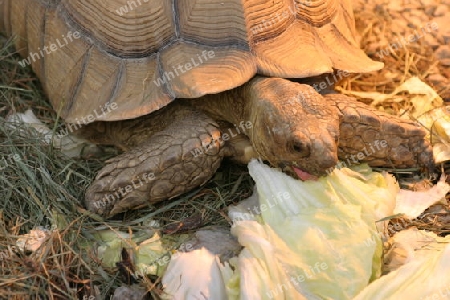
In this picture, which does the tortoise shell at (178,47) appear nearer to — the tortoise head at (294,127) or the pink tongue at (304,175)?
the tortoise head at (294,127)

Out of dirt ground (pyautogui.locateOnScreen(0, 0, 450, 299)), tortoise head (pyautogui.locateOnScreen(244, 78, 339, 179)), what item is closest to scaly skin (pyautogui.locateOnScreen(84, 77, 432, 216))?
tortoise head (pyautogui.locateOnScreen(244, 78, 339, 179))

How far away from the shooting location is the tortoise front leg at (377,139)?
11.5 feet

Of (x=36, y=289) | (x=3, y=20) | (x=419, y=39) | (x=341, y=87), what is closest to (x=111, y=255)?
(x=36, y=289)

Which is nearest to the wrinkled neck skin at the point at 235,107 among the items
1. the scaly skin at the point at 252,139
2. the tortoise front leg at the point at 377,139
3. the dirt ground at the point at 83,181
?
the scaly skin at the point at 252,139

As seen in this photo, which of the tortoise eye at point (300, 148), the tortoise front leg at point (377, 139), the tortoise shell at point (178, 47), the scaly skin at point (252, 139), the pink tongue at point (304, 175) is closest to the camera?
the tortoise eye at point (300, 148)

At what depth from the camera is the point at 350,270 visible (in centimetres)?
292

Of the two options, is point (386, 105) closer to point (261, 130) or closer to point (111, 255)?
point (261, 130)

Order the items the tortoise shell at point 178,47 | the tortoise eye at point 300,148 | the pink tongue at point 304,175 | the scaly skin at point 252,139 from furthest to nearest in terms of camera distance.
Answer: the tortoise shell at point 178,47
the pink tongue at point 304,175
the scaly skin at point 252,139
the tortoise eye at point 300,148

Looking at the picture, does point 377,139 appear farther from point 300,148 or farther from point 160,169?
point 160,169

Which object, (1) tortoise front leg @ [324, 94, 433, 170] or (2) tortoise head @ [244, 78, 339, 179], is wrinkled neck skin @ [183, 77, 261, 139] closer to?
(2) tortoise head @ [244, 78, 339, 179]

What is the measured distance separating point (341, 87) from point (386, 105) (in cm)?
36

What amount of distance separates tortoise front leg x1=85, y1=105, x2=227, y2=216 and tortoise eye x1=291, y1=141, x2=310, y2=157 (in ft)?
1.92

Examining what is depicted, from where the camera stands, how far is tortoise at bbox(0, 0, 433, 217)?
3273 millimetres

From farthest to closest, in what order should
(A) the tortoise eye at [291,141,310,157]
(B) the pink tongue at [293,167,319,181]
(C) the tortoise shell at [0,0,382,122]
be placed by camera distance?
1. (C) the tortoise shell at [0,0,382,122]
2. (B) the pink tongue at [293,167,319,181]
3. (A) the tortoise eye at [291,141,310,157]
